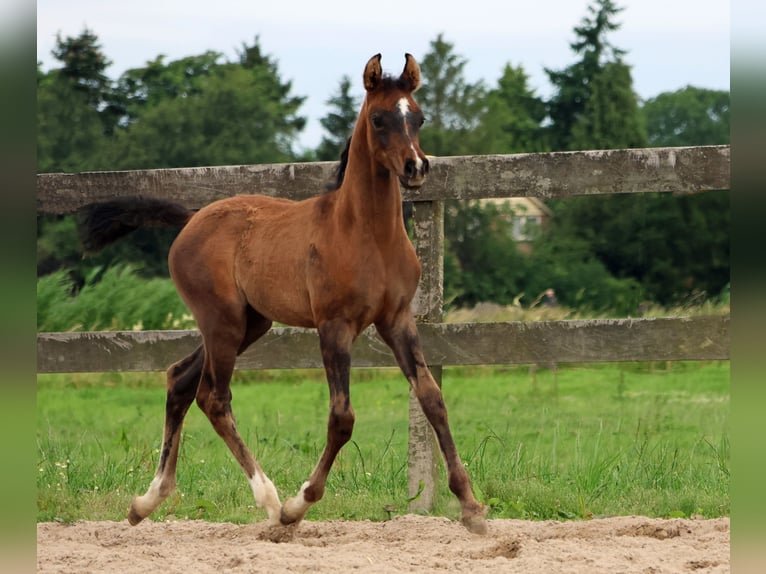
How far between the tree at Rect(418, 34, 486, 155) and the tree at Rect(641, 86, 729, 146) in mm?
9629

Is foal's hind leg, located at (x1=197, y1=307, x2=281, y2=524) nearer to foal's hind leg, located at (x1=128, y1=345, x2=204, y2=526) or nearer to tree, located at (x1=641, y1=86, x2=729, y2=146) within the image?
foal's hind leg, located at (x1=128, y1=345, x2=204, y2=526)

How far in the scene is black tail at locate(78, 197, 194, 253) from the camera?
4.95 m

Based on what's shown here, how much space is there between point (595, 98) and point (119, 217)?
108ft

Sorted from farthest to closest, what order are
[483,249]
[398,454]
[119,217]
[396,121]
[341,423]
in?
[483,249]
[398,454]
[119,217]
[341,423]
[396,121]

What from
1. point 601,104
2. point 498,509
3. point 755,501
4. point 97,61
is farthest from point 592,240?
point 755,501

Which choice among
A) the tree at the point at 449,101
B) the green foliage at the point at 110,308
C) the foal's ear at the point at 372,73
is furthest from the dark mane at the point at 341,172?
the tree at the point at 449,101

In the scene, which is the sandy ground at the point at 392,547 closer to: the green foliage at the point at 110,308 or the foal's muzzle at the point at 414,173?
the foal's muzzle at the point at 414,173

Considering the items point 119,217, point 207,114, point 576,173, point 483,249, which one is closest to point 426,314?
point 576,173

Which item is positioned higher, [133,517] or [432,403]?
[432,403]

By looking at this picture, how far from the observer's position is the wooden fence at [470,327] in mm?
5094

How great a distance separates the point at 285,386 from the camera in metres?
13.4

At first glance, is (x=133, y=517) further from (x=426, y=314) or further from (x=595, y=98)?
(x=595, y=98)

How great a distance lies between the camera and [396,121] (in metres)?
3.63

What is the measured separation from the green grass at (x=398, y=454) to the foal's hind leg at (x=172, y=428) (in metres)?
0.56
